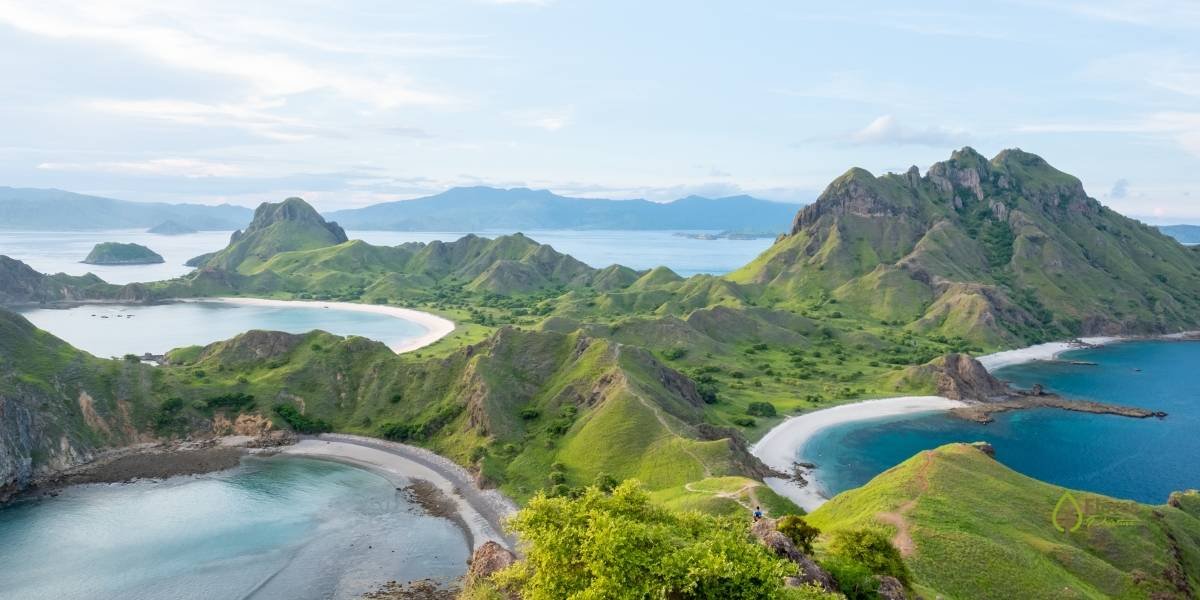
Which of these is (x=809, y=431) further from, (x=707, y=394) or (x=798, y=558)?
(x=798, y=558)

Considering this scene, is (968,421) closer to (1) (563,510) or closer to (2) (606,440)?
(2) (606,440)

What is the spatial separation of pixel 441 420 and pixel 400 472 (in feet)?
54.0

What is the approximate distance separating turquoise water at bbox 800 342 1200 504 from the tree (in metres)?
78.0

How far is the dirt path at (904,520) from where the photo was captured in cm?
6777

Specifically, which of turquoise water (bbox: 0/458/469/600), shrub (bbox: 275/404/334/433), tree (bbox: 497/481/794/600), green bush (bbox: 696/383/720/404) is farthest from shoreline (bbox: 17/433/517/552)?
green bush (bbox: 696/383/720/404)

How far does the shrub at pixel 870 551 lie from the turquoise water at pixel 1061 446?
201 feet

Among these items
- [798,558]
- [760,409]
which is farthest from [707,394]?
[798,558]

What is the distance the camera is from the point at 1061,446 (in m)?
143

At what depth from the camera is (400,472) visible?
4564 inches

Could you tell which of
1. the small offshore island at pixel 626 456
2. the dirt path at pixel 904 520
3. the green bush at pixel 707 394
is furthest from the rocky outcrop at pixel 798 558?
the green bush at pixel 707 394

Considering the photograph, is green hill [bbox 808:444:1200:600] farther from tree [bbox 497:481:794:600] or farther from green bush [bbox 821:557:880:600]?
tree [bbox 497:481:794:600]

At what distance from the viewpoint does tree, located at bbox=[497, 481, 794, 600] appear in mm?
37781

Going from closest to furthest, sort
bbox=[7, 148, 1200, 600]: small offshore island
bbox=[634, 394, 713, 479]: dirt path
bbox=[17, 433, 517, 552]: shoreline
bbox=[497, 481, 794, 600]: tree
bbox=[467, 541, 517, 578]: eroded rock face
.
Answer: bbox=[497, 481, 794, 600]: tree → bbox=[7, 148, 1200, 600]: small offshore island → bbox=[467, 541, 517, 578]: eroded rock face → bbox=[634, 394, 713, 479]: dirt path → bbox=[17, 433, 517, 552]: shoreline

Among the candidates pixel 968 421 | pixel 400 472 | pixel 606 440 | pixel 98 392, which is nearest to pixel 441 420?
pixel 400 472
